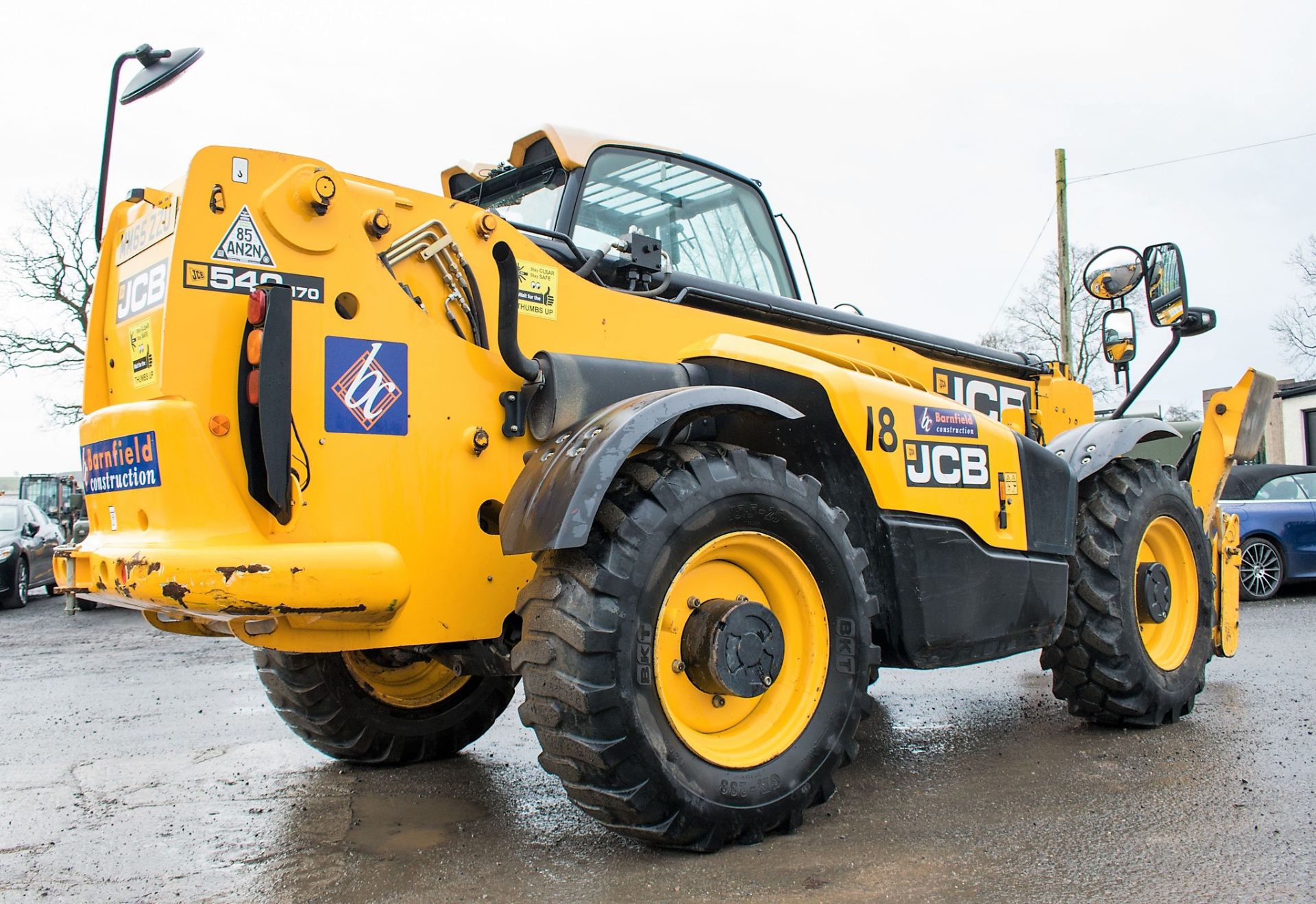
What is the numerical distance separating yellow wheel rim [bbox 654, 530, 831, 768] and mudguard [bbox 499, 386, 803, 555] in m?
0.44

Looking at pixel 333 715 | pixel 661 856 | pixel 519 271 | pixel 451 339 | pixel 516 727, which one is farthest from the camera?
pixel 516 727

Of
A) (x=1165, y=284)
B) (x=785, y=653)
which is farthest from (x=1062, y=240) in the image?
(x=785, y=653)

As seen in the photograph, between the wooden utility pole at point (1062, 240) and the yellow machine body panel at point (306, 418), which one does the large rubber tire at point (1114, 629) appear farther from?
the wooden utility pole at point (1062, 240)

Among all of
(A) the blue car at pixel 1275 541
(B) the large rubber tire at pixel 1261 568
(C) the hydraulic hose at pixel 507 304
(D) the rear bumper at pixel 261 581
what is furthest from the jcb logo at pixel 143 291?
(B) the large rubber tire at pixel 1261 568

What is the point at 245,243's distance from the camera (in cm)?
332

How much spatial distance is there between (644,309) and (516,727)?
8.77ft

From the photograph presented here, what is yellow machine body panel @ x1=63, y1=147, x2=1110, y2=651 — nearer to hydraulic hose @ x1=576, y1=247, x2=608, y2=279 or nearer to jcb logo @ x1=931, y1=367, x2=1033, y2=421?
hydraulic hose @ x1=576, y1=247, x2=608, y2=279

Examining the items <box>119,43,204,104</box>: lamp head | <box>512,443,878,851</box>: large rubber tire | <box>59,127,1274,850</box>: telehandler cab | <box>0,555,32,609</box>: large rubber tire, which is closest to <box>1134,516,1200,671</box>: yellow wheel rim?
<box>59,127,1274,850</box>: telehandler cab

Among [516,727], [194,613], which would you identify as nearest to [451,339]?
[194,613]

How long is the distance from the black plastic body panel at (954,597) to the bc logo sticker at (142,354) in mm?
2684

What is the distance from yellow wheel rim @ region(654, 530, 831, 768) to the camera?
3518mm

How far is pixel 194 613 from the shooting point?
10.3 ft

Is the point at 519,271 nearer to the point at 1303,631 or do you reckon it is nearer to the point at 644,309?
the point at 644,309

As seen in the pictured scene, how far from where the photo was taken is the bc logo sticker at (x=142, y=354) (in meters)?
3.35
